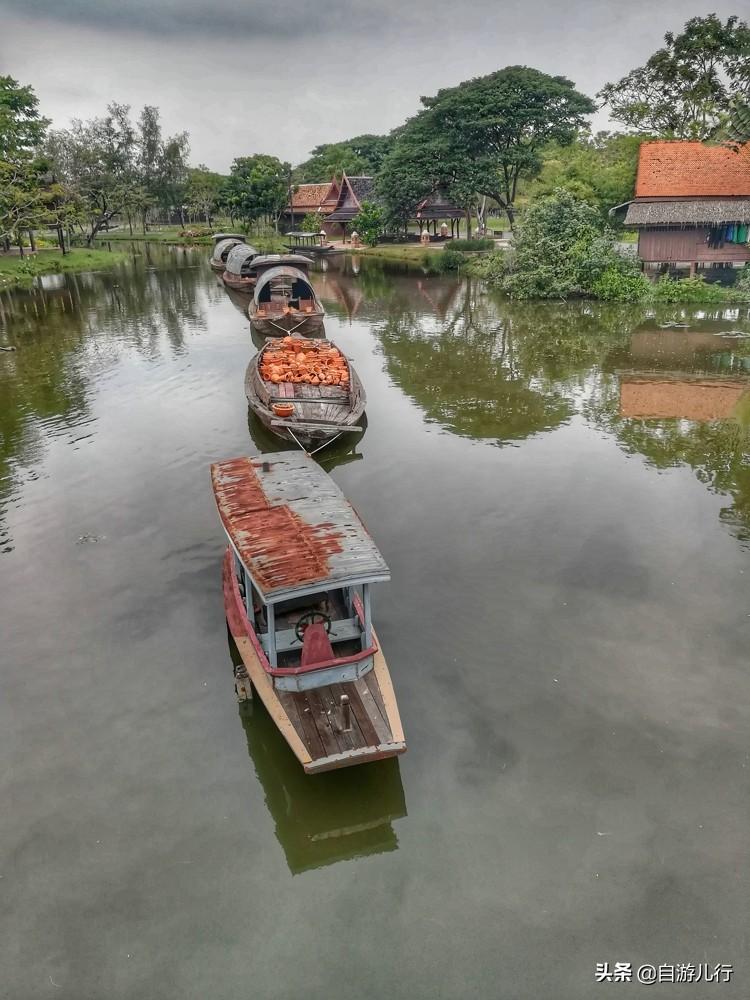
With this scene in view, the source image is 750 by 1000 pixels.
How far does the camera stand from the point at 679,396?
22.9m

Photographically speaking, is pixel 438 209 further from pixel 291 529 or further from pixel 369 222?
pixel 291 529

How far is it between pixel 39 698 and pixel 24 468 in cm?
1011

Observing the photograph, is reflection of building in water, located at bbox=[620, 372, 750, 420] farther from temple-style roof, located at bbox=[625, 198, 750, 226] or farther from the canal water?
temple-style roof, located at bbox=[625, 198, 750, 226]

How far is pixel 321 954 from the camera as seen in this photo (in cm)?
694

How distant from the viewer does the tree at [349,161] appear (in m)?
91.5

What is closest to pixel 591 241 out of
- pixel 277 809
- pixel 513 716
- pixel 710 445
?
pixel 710 445

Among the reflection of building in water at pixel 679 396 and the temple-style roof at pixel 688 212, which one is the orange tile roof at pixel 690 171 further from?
the reflection of building in water at pixel 679 396


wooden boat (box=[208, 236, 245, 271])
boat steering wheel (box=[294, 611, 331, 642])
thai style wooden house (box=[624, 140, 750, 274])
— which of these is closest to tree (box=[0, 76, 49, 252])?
wooden boat (box=[208, 236, 245, 271])

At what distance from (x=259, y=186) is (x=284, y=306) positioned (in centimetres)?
5117

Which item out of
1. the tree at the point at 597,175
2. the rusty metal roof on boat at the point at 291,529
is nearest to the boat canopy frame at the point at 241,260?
the tree at the point at 597,175

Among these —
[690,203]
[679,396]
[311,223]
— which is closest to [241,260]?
[690,203]

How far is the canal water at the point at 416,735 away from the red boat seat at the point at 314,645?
1.47 metres

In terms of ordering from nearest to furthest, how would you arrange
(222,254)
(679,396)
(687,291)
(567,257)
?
(679,396) → (687,291) → (567,257) → (222,254)

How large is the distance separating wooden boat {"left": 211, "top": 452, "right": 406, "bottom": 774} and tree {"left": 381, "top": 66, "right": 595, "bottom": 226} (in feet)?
163
